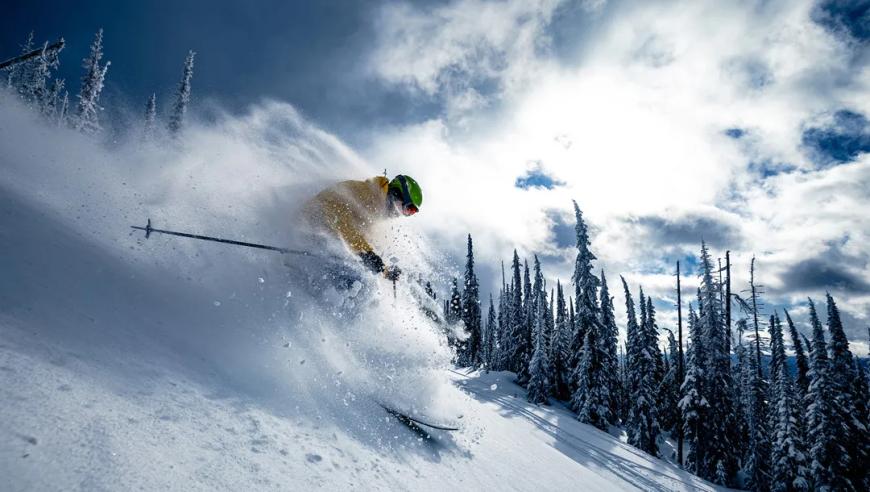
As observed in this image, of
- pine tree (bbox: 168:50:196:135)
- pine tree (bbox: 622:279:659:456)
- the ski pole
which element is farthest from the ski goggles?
pine tree (bbox: 168:50:196:135)

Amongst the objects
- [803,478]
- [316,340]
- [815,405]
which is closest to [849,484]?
[803,478]

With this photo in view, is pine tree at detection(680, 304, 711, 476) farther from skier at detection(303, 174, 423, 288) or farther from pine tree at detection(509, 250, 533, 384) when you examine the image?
skier at detection(303, 174, 423, 288)

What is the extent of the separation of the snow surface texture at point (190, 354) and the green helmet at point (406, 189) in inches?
32.0

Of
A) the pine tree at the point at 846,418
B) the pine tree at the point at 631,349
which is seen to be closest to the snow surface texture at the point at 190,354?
the pine tree at the point at 846,418

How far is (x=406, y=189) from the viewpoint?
9273 millimetres

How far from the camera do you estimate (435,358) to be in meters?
7.50

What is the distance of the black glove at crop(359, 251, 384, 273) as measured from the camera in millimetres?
7693

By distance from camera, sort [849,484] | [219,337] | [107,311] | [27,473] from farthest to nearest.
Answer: [849,484] < [219,337] < [107,311] < [27,473]

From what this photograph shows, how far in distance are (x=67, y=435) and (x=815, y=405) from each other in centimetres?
3697

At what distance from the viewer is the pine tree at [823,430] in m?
24.7

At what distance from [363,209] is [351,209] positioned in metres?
0.39

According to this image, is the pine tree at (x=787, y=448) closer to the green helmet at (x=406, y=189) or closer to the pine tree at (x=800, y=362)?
the pine tree at (x=800, y=362)

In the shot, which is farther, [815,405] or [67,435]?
[815,405]

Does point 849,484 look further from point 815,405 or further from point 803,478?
point 815,405
